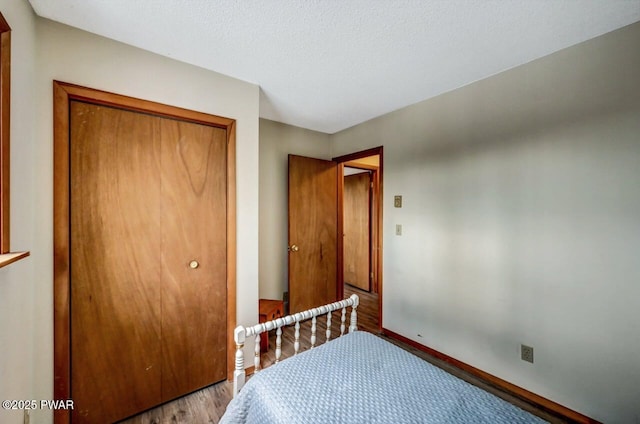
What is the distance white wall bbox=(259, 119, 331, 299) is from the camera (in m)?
3.01

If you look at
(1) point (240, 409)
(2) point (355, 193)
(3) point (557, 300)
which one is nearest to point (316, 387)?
(1) point (240, 409)

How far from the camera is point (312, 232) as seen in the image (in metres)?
3.25

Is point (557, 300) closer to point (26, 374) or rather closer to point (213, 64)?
point (213, 64)

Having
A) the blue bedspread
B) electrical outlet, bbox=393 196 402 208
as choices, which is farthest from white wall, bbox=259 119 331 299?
the blue bedspread

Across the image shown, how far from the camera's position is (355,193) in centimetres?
459

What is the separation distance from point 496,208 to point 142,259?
2572 mm

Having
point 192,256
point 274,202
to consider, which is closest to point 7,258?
point 192,256

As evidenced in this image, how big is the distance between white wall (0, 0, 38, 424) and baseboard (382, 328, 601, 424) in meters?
2.72

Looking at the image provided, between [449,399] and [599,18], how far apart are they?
7.00 feet

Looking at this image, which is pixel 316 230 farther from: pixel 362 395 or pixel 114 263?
pixel 362 395

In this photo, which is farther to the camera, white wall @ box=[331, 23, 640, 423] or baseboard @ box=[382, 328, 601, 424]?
baseboard @ box=[382, 328, 601, 424]

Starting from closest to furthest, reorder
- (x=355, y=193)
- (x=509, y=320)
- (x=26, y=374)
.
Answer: (x=26, y=374)
(x=509, y=320)
(x=355, y=193)

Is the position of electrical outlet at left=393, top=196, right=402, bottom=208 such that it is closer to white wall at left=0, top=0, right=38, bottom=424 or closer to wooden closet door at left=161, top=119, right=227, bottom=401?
wooden closet door at left=161, top=119, right=227, bottom=401

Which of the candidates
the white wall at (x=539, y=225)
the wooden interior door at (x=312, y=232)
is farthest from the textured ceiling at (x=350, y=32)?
the wooden interior door at (x=312, y=232)
